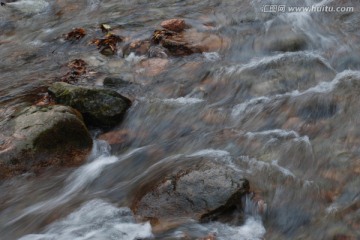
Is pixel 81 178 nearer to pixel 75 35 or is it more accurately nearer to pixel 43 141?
pixel 43 141

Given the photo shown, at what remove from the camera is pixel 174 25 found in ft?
33.0

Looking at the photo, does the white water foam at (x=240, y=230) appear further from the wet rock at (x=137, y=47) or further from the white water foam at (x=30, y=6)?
the white water foam at (x=30, y=6)

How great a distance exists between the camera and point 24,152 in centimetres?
630

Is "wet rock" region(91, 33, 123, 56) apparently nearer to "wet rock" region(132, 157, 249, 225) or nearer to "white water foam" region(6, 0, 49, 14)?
"white water foam" region(6, 0, 49, 14)

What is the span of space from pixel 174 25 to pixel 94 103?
3.60 meters

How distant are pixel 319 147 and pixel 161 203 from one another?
2.35m

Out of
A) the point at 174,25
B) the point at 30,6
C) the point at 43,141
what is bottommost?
the point at 43,141

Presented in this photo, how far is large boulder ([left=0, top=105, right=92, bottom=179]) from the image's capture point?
628cm

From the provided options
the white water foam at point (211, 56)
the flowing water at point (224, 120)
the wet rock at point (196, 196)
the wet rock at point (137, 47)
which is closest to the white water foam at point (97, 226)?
the flowing water at point (224, 120)

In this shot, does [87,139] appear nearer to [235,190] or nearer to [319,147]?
[235,190]

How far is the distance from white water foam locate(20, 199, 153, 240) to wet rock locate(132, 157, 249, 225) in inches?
6.3

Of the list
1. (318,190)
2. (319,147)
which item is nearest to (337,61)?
(319,147)

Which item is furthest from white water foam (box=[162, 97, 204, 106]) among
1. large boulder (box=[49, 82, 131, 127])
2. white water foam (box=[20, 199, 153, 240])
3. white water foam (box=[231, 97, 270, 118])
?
white water foam (box=[20, 199, 153, 240])


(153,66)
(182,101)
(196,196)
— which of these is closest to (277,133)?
(182,101)
